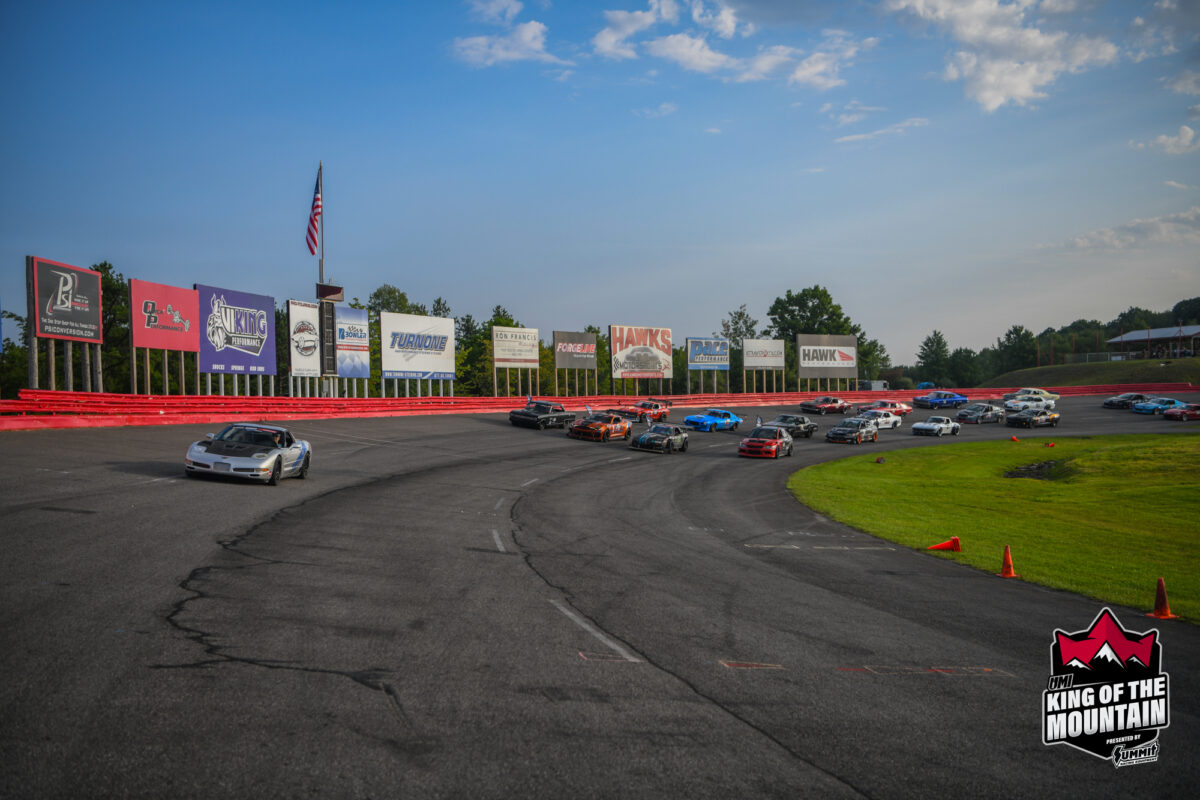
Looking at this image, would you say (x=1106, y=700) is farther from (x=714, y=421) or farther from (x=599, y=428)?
(x=714, y=421)

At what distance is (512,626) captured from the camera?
7.77 metres

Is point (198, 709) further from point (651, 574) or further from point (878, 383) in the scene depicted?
point (878, 383)

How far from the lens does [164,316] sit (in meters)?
40.3

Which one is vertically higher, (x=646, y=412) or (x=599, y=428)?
(x=646, y=412)

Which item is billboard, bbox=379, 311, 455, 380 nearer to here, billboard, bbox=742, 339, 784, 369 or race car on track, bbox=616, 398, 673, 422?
race car on track, bbox=616, 398, 673, 422

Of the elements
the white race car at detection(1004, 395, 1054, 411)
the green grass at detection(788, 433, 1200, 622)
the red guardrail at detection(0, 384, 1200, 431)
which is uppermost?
the red guardrail at detection(0, 384, 1200, 431)

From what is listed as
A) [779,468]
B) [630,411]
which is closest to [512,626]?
[779,468]

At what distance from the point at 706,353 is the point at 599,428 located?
41.1m

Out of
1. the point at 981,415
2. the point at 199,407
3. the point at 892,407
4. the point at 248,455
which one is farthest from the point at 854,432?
the point at 248,455

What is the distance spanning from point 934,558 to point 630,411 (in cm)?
3879

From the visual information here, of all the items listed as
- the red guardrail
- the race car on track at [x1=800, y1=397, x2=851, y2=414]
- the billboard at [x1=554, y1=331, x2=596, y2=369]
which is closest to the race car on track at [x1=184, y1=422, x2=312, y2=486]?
the red guardrail

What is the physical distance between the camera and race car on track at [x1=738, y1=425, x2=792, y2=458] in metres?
36.3

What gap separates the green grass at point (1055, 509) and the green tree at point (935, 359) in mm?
106002

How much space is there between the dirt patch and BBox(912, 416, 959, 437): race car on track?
493 inches
